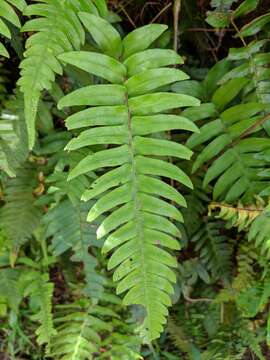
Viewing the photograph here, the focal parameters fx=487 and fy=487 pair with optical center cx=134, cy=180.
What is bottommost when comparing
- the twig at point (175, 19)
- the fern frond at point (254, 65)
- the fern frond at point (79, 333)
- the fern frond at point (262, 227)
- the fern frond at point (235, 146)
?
the fern frond at point (79, 333)

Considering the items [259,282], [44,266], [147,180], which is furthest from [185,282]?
[147,180]

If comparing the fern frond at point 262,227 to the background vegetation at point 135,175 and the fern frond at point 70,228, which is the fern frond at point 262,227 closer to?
the background vegetation at point 135,175

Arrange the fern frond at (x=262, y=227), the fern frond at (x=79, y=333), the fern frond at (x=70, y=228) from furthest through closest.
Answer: the fern frond at (x=79, y=333) < the fern frond at (x=70, y=228) < the fern frond at (x=262, y=227)

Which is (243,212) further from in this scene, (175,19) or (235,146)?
(175,19)

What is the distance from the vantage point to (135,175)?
1.47m

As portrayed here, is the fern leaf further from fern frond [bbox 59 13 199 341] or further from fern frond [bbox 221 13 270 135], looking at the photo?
fern frond [bbox 221 13 270 135]

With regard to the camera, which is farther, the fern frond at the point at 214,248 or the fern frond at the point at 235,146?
the fern frond at the point at 214,248

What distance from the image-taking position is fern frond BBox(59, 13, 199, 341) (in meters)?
1.44

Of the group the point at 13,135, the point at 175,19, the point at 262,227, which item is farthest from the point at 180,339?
the point at 175,19

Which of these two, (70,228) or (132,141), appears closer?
(132,141)

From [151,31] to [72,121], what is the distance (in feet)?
1.27

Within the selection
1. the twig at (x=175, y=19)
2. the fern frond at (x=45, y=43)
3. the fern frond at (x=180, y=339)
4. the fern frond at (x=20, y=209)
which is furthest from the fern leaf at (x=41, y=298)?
the twig at (x=175, y=19)

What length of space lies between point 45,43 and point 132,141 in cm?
37

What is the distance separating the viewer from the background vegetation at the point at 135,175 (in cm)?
145
